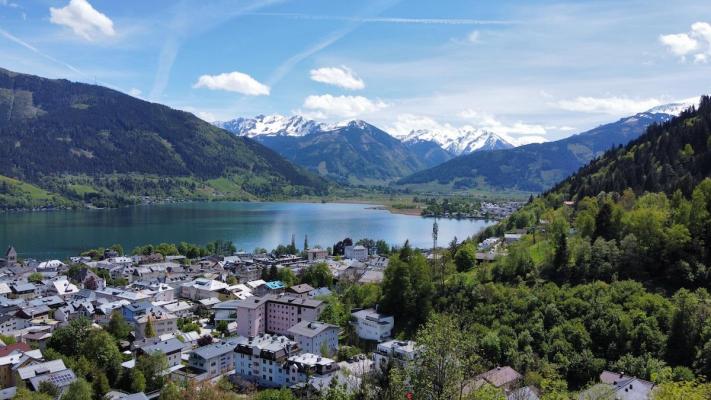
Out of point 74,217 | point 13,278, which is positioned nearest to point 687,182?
point 13,278

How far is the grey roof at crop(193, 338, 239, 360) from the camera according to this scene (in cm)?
2897

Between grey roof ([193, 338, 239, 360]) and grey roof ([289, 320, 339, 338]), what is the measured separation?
349cm

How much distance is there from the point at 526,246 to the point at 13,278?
45.6m

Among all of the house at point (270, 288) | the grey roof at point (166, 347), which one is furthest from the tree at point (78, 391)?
the house at point (270, 288)

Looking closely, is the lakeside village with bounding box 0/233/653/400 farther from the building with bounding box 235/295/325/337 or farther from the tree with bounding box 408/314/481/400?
the tree with bounding box 408/314/481/400

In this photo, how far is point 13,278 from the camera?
5050 centimetres

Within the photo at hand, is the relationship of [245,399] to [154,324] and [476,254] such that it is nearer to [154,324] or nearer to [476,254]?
[154,324]

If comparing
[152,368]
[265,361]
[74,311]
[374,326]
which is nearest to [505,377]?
[374,326]

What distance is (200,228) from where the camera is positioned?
98938mm

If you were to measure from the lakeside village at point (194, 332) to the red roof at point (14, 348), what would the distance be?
0.10 metres

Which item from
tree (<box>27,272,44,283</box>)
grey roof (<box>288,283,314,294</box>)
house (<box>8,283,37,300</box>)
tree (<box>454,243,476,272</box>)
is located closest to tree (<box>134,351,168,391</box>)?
grey roof (<box>288,283,314,294</box>)

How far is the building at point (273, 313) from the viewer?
115 ft

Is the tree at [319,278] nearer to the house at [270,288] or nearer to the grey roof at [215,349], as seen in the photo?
the house at [270,288]

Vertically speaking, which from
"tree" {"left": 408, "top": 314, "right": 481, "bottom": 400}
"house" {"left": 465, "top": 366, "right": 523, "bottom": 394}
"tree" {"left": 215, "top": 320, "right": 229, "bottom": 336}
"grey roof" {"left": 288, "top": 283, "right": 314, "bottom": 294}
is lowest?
"tree" {"left": 215, "top": 320, "right": 229, "bottom": 336}
